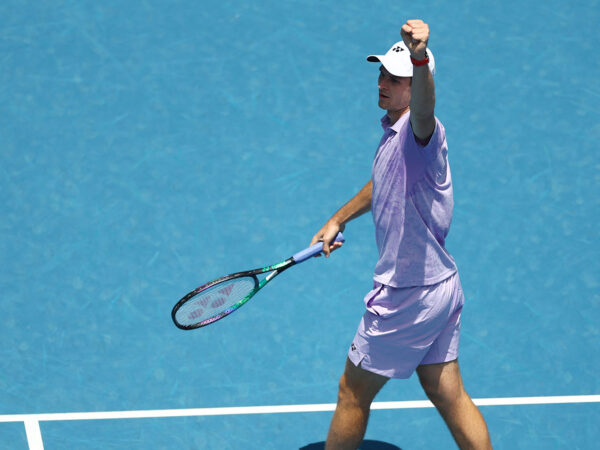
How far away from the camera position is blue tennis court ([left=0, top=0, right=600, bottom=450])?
15.3ft

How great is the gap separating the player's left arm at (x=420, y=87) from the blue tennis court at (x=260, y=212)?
183 centimetres

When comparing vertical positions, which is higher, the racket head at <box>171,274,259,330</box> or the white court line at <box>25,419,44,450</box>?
the racket head at <box>171,274,259,330</box>

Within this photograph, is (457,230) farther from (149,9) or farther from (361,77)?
(149,9)

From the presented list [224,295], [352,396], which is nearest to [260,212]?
[224,295]

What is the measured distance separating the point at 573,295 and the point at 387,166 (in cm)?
219

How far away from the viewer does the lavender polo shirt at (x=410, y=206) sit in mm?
3420

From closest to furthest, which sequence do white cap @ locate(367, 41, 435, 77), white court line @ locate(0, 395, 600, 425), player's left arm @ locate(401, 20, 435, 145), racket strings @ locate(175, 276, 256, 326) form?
player's left arm @ locate(401, 20, 435, 145), white cap @ locate(367, 41, 435, 77), racket strings @ locate(175, 276, 256, 326), white court line @ locate(0, 395, 600, 425)

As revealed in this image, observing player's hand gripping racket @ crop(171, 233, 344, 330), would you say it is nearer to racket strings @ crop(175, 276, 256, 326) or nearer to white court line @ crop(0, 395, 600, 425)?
racket strings @ crop(175, 276, 256, 326)

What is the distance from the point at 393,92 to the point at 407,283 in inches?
28.8

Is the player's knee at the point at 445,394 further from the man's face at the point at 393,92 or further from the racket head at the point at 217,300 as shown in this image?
the man's face at the point at 393,92

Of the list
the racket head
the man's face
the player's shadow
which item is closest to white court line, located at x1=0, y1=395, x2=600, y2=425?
the player's shadow

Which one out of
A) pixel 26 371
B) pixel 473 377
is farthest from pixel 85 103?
pixel 473 377

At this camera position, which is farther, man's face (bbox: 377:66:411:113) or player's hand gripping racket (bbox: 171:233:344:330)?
player's hand gripping racket (bbox: 171:233:344:330)

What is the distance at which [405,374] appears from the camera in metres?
3.73
